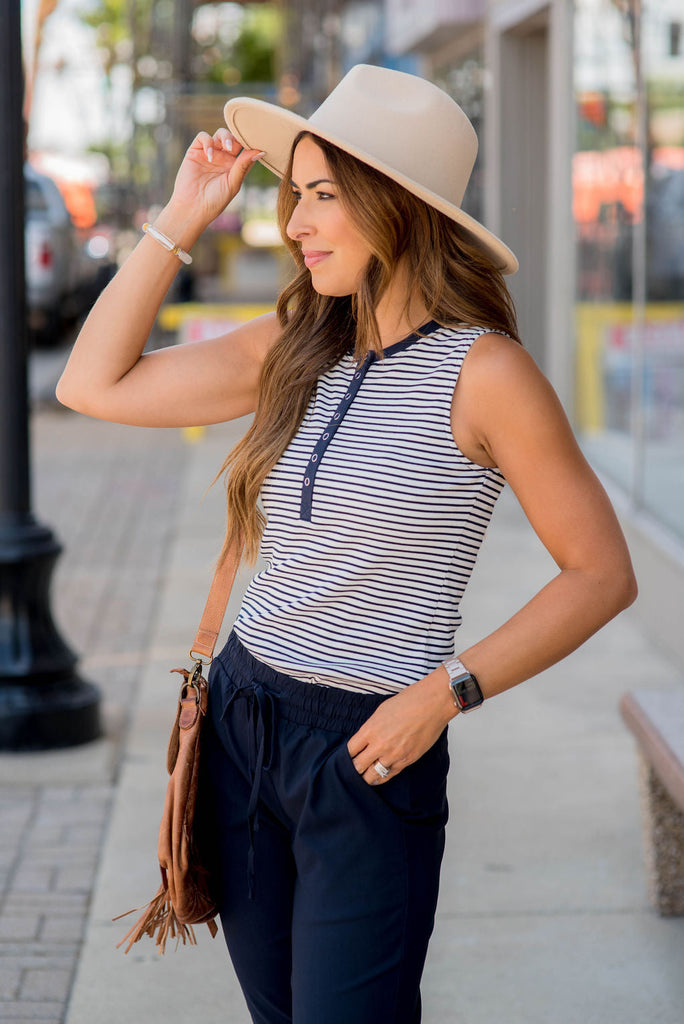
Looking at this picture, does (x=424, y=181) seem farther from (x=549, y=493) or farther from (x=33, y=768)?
(x=33, y=768)

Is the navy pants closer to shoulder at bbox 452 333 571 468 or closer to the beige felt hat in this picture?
shoulder at bbox 452 333 571 468

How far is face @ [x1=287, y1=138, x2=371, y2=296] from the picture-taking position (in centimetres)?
205

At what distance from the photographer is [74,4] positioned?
28000 mm

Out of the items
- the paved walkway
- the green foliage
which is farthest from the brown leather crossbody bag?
the green foliage

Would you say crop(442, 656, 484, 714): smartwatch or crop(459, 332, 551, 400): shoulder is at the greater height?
crop(459, 332, 551, 400): shoulder

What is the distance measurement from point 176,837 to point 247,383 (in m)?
0.77

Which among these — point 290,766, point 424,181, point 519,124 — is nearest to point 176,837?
point 290,766

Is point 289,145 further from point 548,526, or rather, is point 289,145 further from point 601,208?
point 601,208

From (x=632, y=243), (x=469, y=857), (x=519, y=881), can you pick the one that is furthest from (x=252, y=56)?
(x=519, y=881)

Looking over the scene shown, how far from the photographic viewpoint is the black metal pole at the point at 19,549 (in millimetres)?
4664

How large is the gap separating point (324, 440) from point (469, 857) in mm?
2279

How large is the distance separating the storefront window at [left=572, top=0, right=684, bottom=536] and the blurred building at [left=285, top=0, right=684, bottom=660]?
0.01 meters

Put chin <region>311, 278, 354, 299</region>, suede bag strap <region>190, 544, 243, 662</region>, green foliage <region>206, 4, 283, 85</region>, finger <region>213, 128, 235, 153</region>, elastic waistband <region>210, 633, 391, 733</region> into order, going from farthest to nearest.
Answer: green foliage <region>206, 4, 283, 85</region> < finger <region>213, 128, 235, 153</region> < suede bag strap <region>190, 544, 243, 662</region> < chin <region>311, 278, 354, 299</region> < elastic waistband <region>210, 633, 391, 733</region>

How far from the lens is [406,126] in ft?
6.68
